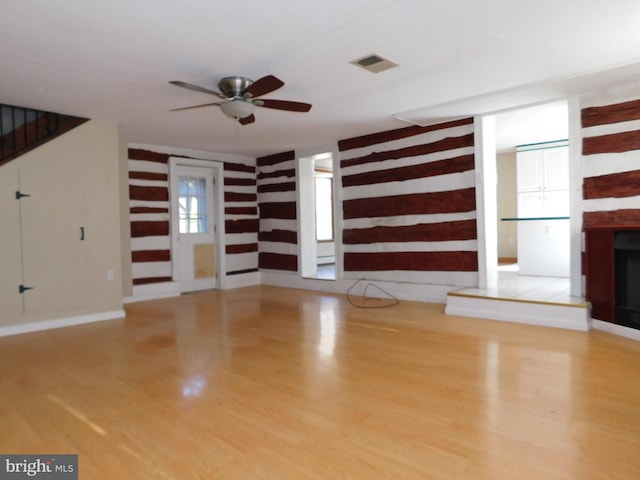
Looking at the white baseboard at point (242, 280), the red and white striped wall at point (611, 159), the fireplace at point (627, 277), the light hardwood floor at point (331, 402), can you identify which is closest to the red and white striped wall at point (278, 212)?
the white baseboard at point (242, 280)

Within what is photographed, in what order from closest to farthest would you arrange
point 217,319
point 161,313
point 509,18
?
point 509,18 < point 217,319 < point 161,313

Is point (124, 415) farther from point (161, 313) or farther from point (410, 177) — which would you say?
point (410, 177)

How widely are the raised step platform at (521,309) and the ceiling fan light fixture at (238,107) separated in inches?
128

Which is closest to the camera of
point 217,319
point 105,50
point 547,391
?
point 547,391

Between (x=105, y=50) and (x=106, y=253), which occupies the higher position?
(x=105, y=50)

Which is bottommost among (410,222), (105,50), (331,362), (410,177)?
(331,362)

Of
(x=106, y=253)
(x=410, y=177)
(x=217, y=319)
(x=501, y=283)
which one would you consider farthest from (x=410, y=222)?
(x=106, y=253)

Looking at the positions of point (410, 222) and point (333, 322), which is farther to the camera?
point (410, 222)

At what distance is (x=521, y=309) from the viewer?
4.50m

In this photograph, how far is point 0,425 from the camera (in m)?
2.36

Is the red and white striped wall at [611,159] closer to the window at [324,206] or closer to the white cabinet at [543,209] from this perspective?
the white cabinet at [543,209]

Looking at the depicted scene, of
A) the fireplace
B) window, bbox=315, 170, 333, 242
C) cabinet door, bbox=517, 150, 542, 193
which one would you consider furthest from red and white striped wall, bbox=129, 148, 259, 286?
cabinet door, bbox=517, 150, 542, 193

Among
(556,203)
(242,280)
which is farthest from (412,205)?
(242,280)

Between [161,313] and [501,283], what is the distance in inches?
189
